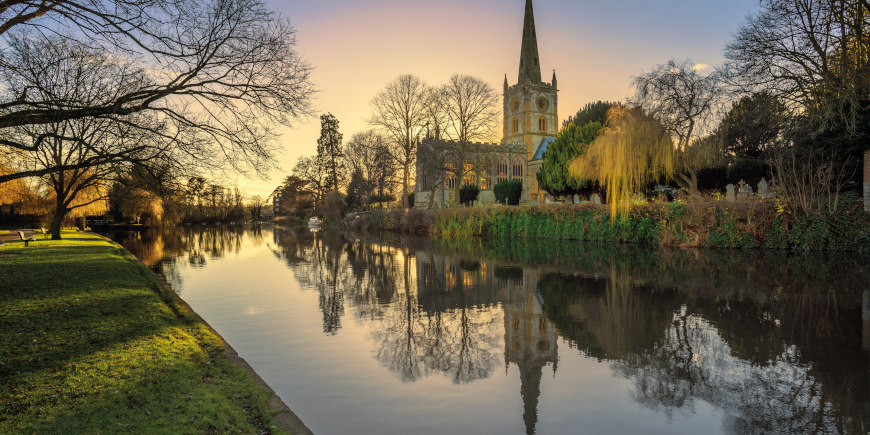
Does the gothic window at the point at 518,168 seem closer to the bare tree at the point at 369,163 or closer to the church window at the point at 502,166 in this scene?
the church window at the point at 502,166

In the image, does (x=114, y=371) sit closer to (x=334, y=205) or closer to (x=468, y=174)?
(x=468, y=174)

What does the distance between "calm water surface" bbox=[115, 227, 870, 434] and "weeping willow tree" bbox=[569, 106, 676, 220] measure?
10243 millimetres

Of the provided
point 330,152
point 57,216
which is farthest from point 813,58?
point 330,152

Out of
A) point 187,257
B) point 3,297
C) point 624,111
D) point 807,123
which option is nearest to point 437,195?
point 624,111

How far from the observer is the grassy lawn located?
3.63m

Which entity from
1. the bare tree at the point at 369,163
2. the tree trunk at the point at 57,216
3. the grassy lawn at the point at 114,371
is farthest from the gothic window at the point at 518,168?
the grassy lawn at the point at 114,371

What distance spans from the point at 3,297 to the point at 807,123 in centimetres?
2101

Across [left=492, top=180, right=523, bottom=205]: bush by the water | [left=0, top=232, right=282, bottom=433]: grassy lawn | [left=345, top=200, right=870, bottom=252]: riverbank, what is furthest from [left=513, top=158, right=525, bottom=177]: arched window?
[left=0, top=232, right=282, bottom=433]: grassy lawn

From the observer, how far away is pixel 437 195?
6569cm

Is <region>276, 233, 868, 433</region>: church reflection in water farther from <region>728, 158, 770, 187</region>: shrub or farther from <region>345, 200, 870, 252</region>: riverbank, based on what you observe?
<region>728, 158, 770, 187</region>: shrub

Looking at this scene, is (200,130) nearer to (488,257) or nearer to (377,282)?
(377,282)

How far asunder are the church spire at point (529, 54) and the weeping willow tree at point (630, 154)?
51.1 metres

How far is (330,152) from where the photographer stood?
2557 inches

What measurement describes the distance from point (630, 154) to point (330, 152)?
4775cm
